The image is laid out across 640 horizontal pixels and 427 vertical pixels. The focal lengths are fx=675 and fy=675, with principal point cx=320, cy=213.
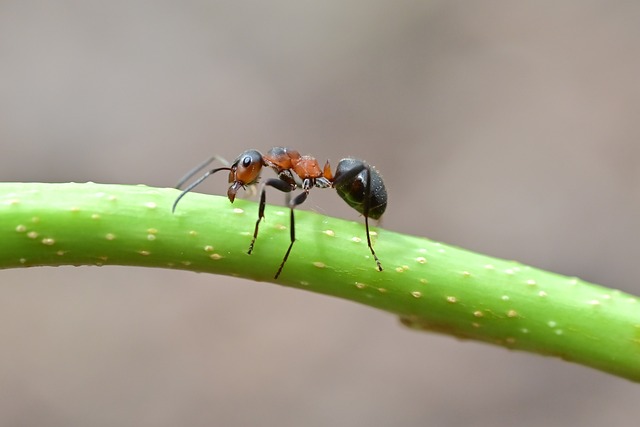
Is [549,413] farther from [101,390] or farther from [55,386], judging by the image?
[55,386]

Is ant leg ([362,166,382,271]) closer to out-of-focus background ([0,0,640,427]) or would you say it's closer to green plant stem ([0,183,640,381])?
green plant stem ([0,183,640,381])

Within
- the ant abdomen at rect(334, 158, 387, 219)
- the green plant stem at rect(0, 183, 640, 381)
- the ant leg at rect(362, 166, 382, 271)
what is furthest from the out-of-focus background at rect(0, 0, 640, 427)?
the green plant stem at rect(0, 183, 640, 381)

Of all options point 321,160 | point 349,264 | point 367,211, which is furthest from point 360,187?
point 321,160

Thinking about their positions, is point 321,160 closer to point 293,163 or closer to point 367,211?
point 293,163

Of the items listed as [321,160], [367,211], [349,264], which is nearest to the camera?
[349,264]

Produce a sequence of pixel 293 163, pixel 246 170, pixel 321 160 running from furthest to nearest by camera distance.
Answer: pixel 321 160, pixel 293 163, pixel 246 170
